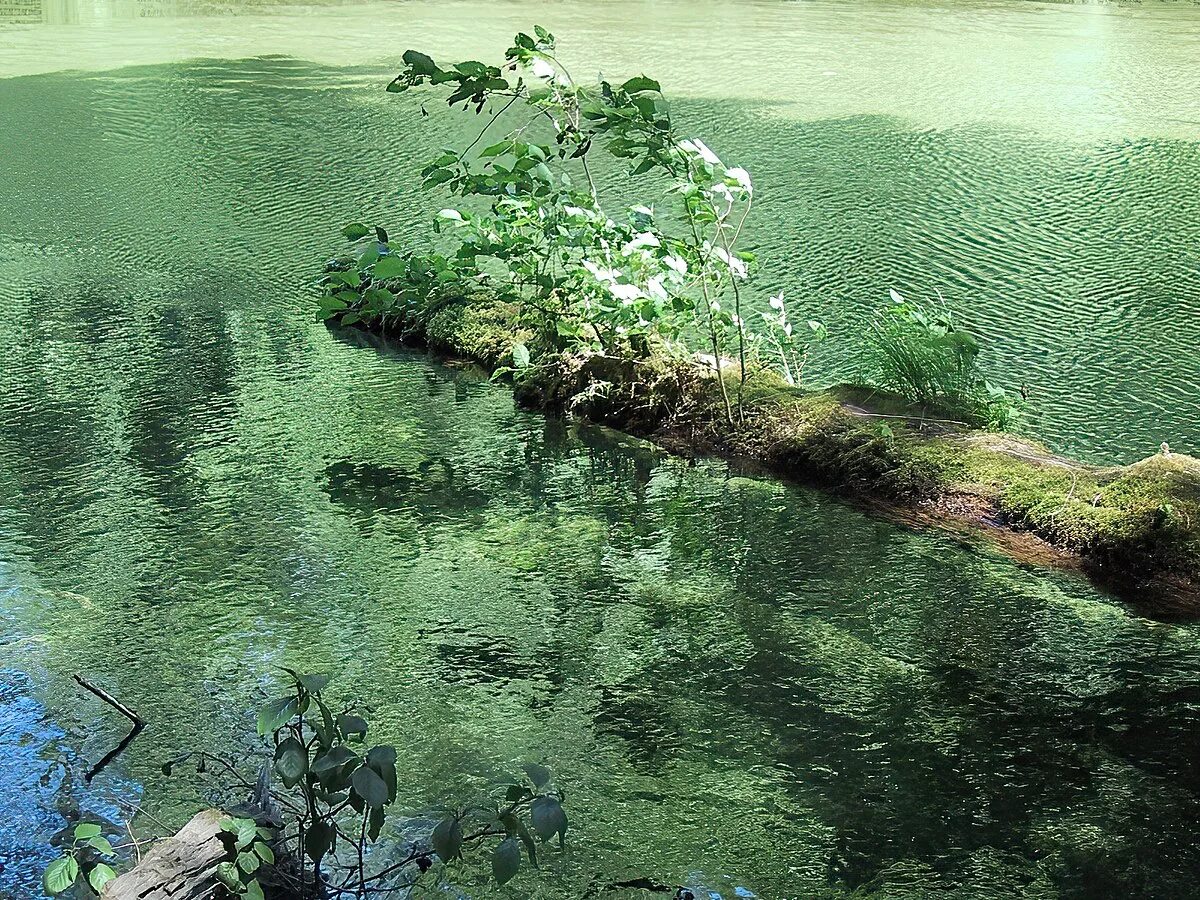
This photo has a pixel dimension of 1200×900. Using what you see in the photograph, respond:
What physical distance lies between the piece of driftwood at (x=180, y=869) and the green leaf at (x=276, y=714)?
0.48 ft

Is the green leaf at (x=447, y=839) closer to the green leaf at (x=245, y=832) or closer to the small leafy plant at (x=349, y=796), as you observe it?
the small leafy plant at (x=349, y=796)

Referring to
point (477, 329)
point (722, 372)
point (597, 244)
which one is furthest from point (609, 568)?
point (477, 329)

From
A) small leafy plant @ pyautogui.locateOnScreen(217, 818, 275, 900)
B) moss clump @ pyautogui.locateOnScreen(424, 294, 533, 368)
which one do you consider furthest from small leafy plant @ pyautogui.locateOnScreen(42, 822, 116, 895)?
moss clump @ pyautogui.locateOnScreen(424, 294, 533, 368)

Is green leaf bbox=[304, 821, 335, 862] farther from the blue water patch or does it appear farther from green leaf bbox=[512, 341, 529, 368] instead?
green leaf bbox=[512, 341, 529, 368]

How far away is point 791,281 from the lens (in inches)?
152

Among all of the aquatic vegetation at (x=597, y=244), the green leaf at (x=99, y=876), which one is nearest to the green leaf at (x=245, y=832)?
the green leaf at (x=99, y=876)

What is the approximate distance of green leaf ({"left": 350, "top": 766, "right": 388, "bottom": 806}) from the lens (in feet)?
3.65

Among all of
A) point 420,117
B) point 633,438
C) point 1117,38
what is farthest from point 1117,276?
point 1117,38

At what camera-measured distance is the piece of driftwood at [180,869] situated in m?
1.25

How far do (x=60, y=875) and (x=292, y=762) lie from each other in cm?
21

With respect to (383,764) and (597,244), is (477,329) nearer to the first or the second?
(597,244)

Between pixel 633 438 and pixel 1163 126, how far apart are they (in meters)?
3.98

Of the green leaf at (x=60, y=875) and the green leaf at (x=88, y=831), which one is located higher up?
the green leaf at (x=88, y=831)

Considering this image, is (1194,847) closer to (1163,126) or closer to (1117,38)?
(1163,126)
